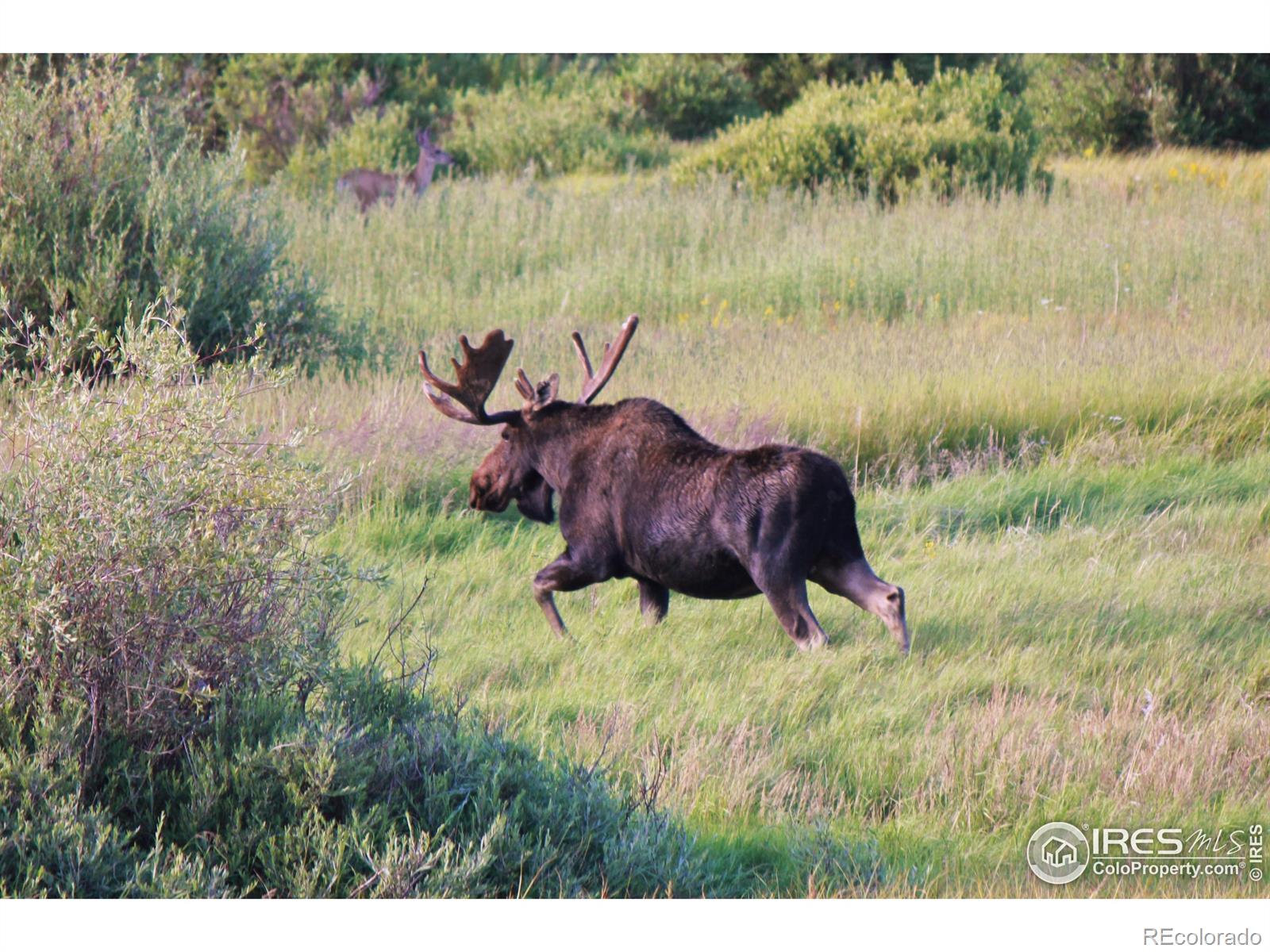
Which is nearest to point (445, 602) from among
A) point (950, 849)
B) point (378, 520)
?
point (378, 520)

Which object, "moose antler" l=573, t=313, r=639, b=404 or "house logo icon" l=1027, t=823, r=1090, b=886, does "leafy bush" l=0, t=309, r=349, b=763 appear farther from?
"house logo icon" l=1027, t=823, r=1090, b=886

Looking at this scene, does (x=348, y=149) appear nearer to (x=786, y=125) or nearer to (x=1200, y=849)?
(x=786, y=125)

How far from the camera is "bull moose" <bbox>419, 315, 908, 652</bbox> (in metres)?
5.99

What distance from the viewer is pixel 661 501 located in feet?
20.8

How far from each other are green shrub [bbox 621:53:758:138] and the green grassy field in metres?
11.7

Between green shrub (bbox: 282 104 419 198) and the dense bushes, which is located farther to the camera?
green shrub (bbox: 282 104 419 198)

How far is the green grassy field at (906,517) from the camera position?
518 centimetres

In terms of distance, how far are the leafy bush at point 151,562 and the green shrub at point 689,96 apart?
2443cm

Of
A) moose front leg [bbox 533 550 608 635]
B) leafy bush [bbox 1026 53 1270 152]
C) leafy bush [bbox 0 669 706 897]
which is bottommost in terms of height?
moose front leg [bbox 533 550 608 635]

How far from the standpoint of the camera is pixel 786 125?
68.2 ft

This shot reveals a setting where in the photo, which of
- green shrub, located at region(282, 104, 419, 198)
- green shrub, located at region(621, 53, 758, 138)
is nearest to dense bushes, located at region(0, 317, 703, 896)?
green shrub, located at region(282, 104, 419, 198)
